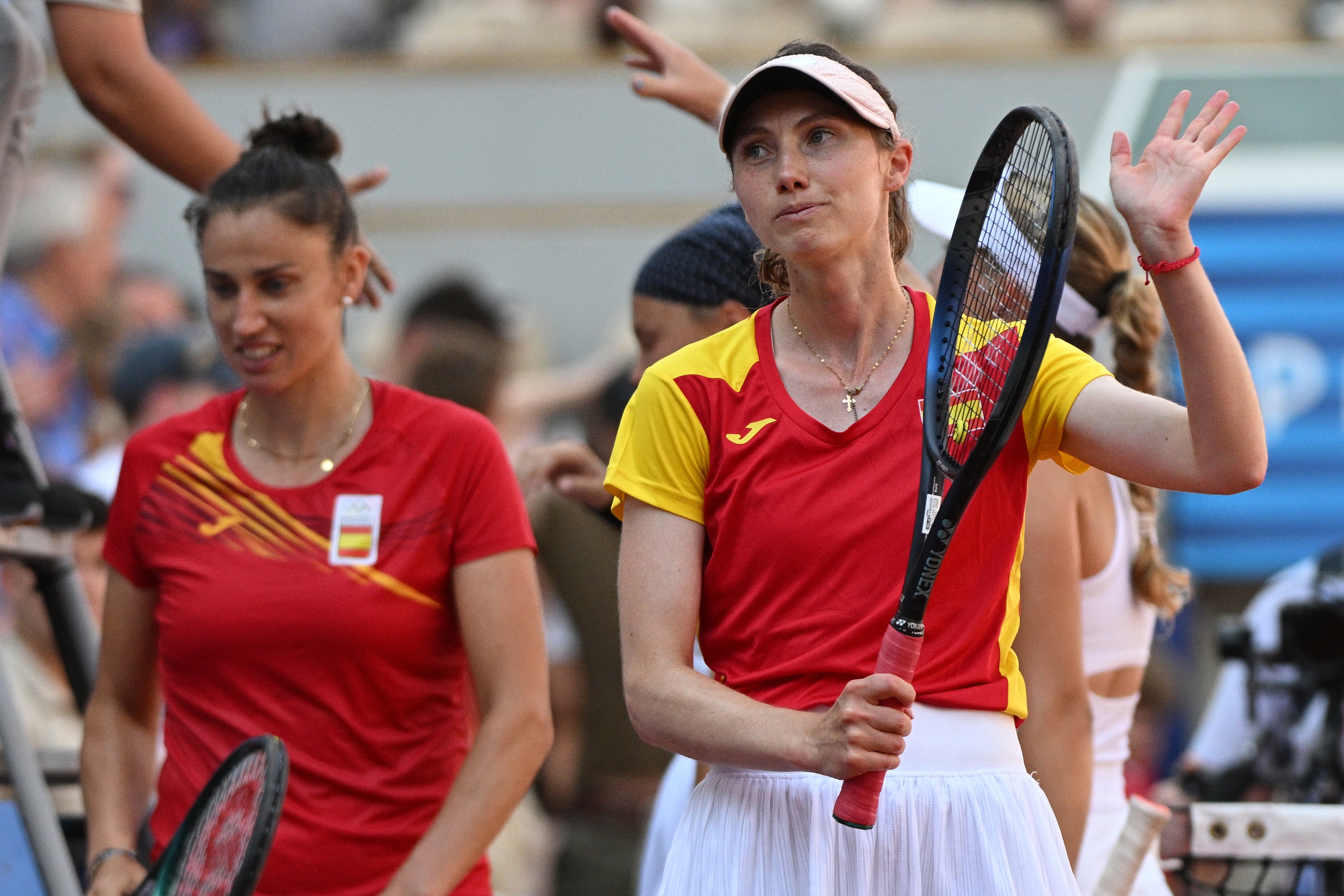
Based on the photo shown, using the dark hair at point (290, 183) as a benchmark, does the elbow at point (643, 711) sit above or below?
below

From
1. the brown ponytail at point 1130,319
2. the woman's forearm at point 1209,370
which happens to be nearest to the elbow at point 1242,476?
the woman's forearm at point 1209,370

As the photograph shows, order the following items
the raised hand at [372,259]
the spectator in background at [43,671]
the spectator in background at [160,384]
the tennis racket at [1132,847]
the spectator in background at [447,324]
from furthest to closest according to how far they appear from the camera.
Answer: the spectator in background at [447,324] < the spectator in background at [160,384] < the spectator in background at [43,671] < the raised hand at [372,259] < the tennis racket at [1132,847]

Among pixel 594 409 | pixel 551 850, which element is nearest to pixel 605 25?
pixel 594 409

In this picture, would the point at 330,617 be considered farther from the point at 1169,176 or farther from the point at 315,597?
the point at 1169,176

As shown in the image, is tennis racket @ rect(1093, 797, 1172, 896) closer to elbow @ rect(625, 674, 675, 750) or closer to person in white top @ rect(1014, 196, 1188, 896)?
person in white top @ rect(1014, 196, 1188, 896)

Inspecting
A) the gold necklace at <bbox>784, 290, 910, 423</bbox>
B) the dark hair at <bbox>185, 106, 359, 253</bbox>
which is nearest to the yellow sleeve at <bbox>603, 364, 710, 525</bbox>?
the gold necklace at <bbox>784, 290, 910, 423</bbox>

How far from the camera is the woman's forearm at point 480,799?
2.37 meters

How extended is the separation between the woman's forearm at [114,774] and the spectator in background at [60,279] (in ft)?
11.9

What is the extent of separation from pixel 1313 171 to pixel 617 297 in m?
3.26

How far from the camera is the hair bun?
8.86 ft

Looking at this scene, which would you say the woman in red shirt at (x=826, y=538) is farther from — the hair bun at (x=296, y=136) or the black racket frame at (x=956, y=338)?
the hair bun at (x=296, y=136)

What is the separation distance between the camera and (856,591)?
1.92 metres

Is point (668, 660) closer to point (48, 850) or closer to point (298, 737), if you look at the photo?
point (298, 737)

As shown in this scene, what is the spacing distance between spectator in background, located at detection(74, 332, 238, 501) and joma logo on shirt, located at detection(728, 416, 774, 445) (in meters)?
3.13
